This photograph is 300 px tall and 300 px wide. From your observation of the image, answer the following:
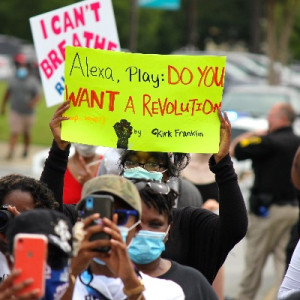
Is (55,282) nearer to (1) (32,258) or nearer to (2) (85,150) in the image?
(1) (32,258)

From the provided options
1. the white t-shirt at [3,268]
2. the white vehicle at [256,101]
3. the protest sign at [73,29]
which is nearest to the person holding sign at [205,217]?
the white t-shirt at [3,268]

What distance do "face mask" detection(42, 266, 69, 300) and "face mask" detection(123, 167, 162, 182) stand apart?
1.36 meters

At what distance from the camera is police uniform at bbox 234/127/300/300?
30.3 ft

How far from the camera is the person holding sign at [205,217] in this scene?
4.73m

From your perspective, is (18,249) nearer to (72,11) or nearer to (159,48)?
(72,11)

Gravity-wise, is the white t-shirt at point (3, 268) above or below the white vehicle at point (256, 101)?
above

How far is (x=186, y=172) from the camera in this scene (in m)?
7.79

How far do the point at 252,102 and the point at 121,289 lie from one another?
15384 mm

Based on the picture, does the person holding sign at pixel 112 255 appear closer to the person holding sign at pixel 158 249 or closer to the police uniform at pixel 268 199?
the person holding sign at pixel 158 249

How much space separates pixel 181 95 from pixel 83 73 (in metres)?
0.47

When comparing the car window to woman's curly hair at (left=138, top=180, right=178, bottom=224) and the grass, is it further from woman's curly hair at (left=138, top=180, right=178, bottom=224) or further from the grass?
woman's curly hair at (left=138, top=180, right=178, bottom=224)

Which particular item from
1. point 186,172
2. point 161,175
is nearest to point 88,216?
point 161,175

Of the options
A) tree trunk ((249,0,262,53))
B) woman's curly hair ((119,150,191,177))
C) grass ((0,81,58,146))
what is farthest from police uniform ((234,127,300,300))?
tree trunk ((249,0,262,53))

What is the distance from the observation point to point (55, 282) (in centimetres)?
318
